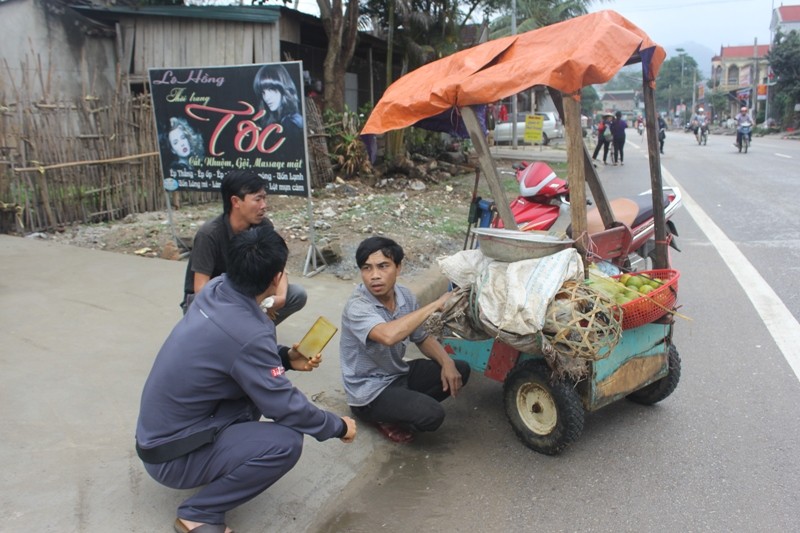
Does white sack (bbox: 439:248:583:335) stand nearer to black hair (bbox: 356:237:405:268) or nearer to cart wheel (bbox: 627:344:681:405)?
black hair (bbox: 356:237:405:268)

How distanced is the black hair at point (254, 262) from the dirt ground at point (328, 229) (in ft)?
12.4

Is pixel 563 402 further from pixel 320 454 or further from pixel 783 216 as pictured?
pixel 783 216

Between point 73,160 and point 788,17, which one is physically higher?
point 788,17

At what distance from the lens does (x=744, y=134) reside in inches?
835

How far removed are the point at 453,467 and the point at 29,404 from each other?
2.38 metres

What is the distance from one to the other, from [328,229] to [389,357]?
462cm

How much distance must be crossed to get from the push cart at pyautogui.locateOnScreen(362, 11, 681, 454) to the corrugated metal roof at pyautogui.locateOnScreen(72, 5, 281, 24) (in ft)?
26.0

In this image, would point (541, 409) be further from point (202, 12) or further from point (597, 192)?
point (202, 12)

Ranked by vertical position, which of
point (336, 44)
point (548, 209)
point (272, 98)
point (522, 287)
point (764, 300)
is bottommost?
point (764, 300)

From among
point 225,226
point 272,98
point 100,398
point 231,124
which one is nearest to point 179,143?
point 231,124

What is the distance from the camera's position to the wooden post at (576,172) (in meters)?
3.16

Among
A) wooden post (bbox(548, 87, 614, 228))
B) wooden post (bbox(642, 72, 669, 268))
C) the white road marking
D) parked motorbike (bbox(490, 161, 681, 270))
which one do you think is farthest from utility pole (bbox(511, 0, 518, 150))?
wooden post (bbox(642, 72, 669, 268))

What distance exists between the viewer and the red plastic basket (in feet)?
10.0

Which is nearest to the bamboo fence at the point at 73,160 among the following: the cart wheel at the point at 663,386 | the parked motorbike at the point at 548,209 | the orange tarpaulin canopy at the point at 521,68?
the parked motorbike at the point at 548,209
